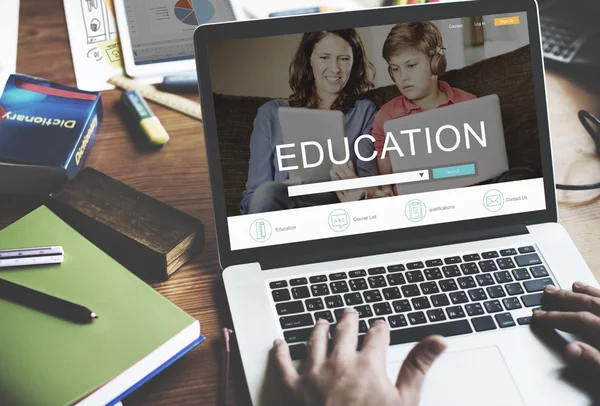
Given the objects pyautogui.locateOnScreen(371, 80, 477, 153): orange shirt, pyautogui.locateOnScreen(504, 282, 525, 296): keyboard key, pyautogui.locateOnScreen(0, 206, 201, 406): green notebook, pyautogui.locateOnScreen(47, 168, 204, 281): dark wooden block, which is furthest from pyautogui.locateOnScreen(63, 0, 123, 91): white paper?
pyautogui.locateOnScreen(504, 282, 525, 296): keyboard key

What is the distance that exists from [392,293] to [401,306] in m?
0.02

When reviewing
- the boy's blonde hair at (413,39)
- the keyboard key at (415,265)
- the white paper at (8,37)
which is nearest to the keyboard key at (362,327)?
the keyboard key at (415,265)

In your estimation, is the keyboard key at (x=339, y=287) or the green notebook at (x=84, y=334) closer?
the green notebook at (x=84, y=334)

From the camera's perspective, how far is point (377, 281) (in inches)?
28.1

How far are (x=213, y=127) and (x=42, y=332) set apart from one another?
0.96 ft

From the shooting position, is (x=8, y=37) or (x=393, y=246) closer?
(x=393, y=246)

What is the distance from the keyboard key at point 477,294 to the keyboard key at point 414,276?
0.18 feet

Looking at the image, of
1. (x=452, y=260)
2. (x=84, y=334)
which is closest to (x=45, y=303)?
(x=84, y=334)

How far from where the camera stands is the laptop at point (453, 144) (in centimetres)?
77

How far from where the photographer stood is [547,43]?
1.05 metres

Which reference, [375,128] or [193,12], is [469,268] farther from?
[193,12]

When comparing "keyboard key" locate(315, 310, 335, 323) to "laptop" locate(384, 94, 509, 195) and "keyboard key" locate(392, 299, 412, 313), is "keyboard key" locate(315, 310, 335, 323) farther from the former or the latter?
"laptop" locate(384, 94, 509, 195)

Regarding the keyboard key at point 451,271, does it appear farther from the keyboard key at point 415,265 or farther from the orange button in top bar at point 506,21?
the orange button in top bar at point 506,21

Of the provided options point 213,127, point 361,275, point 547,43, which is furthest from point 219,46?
point 547,43
